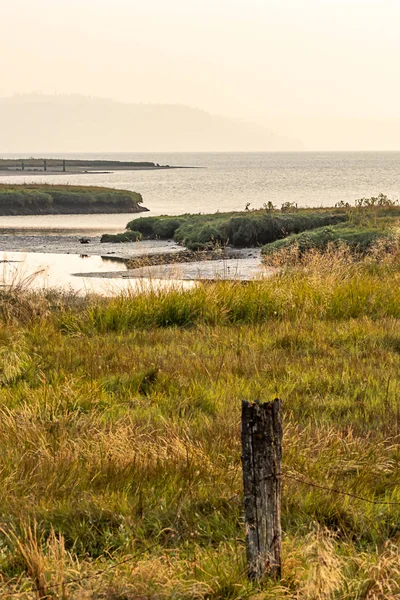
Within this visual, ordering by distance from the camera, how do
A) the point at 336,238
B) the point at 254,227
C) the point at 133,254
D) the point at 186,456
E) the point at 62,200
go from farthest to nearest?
the point at 62,200
the point at 254,227
the point at 133,254
the point at 336,238
the point at 186,456

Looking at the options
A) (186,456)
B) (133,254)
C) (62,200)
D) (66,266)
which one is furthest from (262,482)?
(62,200)

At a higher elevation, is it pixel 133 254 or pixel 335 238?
pixel 335 238

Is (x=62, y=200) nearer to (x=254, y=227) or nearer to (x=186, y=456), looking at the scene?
(x=254, y=227)

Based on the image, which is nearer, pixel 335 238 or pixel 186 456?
pixel 186 456

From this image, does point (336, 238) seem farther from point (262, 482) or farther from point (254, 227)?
point (262, 482)

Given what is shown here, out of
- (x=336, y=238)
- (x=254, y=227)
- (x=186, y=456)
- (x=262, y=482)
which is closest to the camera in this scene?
(x=262, y=482)

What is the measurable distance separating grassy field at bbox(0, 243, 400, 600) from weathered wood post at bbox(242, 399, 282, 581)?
163mm

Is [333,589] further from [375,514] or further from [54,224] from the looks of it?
[54,224]

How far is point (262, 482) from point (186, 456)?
183cm

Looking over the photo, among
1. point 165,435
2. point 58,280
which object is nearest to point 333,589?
point 165,435

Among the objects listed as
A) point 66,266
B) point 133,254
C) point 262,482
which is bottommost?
point 66,266

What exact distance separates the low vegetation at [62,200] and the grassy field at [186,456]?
5225 centimetres

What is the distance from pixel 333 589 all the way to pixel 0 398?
423cm

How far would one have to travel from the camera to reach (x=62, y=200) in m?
64.2
